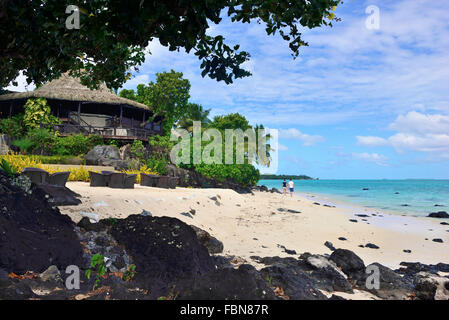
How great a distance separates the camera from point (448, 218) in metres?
22.6

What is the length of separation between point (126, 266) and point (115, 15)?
4.11 metres

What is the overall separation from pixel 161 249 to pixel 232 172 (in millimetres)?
26769

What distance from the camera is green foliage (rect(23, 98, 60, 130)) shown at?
27047mm

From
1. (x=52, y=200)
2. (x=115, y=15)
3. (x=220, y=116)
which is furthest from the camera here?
(x=220, y=116)

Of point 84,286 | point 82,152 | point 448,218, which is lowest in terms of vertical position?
point 448,218

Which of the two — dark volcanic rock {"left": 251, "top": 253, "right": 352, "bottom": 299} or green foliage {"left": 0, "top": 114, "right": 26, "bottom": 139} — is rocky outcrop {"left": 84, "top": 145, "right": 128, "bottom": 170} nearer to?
green foliage {"left": 0, "top": 114, "right": 26, "bottom": 139}

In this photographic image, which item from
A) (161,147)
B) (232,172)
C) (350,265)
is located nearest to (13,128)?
(161,147)

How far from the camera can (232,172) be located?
1278 inches

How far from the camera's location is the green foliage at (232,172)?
29.6 m

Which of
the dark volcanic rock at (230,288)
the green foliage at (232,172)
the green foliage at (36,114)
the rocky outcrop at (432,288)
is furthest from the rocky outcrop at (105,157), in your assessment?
the dark volcanic rock at (230,288)

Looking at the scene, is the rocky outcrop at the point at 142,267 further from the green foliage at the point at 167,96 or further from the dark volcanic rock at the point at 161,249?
the green foliage at the point at 167,96

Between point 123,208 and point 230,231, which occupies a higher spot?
point 123,208
